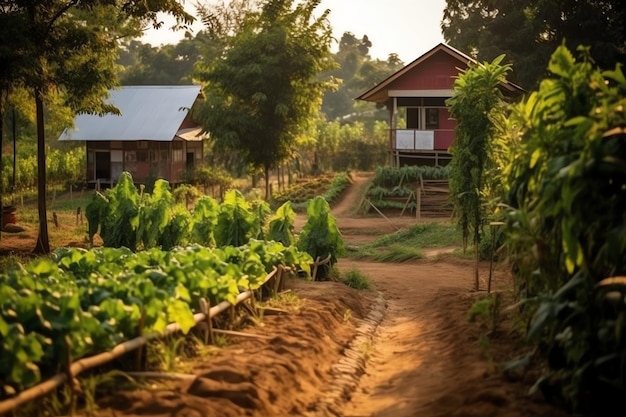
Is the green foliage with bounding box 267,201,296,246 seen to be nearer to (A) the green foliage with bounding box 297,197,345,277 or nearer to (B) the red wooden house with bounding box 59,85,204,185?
(A) the green foliage with bounding box 297,197,345,277

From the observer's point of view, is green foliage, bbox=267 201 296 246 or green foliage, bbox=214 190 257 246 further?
green foliage, bbox=267 201 296 246

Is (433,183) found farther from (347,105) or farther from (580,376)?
(347,105)

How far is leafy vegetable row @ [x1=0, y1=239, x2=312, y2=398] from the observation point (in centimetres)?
571

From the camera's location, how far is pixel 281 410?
6.88 metres

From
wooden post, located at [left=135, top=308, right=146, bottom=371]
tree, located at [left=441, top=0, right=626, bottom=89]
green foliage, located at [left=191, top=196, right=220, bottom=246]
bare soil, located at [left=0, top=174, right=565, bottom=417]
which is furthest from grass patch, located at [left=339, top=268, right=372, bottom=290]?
tree, located at [left=441, top=0, right=626, bottom=89]

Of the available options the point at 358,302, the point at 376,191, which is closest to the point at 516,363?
the point at 358,302

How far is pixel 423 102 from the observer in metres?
34.9

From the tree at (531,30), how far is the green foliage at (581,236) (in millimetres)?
24042

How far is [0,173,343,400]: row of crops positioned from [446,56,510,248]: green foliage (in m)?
2.54

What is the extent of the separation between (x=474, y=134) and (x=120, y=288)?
8294mm

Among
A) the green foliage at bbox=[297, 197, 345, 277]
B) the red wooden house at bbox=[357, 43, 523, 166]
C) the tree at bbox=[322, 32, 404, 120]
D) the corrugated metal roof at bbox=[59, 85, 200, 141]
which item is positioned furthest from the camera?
the tree at bbox=[322, 32, 404, 120]

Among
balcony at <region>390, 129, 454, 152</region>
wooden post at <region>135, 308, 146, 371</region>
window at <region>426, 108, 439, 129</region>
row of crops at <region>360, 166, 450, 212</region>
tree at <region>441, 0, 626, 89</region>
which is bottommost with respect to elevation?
wooden post at <region>135, 308, 146, 371</region>

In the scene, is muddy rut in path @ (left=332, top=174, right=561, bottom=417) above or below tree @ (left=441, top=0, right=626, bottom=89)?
A: below

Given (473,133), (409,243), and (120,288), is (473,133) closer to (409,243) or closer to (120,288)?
(120,288)
